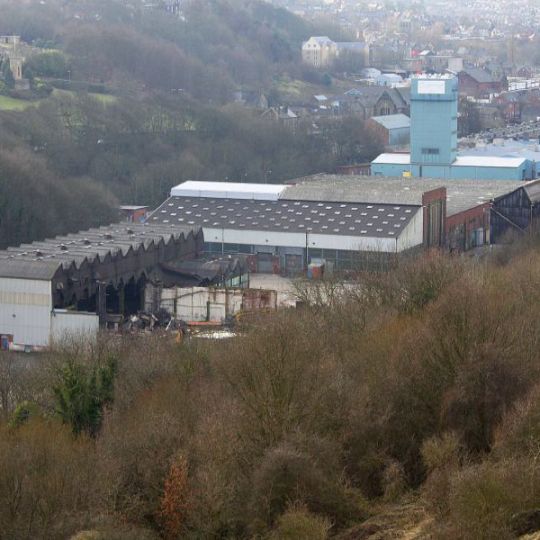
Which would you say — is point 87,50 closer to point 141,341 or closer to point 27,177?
point 27,177

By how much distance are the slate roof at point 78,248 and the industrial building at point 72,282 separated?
0.5 inches


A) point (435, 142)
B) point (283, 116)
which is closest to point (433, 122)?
point (435, 142)

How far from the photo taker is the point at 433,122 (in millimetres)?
34875

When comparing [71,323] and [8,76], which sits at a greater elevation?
[8,76]

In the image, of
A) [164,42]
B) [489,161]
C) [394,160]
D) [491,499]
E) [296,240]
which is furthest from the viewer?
[164,42]

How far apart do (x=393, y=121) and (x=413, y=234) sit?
21.2 metres

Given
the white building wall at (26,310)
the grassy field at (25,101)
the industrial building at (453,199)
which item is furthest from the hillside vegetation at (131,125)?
the white building wall at (26,310)

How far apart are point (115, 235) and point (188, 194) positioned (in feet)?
14.1

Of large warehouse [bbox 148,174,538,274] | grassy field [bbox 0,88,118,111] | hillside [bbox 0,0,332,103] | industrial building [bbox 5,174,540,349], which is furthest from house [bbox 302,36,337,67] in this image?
large warehouse [bbox 148,174,538,274]

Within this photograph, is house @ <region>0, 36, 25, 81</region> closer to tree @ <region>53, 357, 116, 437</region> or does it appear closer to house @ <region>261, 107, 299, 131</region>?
house @ <region>261, 107, 299, 131</region>

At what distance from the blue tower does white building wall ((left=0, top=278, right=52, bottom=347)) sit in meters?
16.4

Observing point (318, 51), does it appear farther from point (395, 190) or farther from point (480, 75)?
point (395, 190)

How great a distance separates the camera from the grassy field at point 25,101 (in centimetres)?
3857

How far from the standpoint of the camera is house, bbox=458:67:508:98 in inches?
2350
